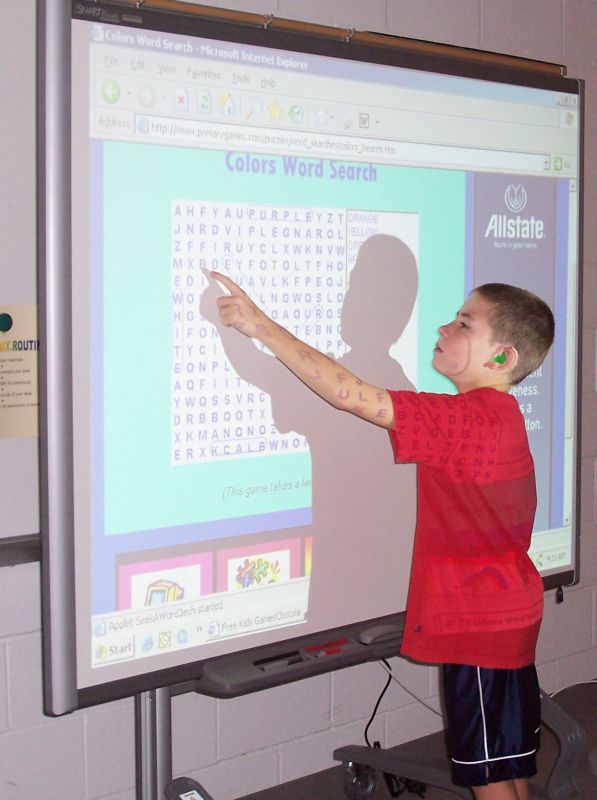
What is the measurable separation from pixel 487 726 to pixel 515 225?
948 millimetres

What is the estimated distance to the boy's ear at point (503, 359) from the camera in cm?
157

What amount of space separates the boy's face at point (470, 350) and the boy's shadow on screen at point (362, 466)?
81 mm

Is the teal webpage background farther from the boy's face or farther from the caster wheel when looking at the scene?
the caster wheel

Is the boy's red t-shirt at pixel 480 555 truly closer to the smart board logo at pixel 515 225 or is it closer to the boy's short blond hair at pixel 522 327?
the boy's short blond hair at pixel 522 327

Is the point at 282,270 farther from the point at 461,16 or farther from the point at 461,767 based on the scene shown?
the point at 461,16

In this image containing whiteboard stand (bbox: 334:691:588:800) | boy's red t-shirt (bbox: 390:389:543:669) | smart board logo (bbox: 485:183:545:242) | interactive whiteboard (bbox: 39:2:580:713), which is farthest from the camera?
whiteboard stand (bbox: 334:691:588:800)

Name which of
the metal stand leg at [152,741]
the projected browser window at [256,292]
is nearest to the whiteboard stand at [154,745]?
the metal stand leg at [152,741]

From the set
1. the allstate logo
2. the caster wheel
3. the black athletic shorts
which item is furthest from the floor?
the allstate logo

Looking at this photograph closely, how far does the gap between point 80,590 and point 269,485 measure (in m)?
0.36

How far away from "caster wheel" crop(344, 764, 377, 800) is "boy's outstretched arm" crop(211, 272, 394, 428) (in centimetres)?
99

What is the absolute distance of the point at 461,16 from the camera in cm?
219

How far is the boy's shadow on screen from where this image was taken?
1613mm

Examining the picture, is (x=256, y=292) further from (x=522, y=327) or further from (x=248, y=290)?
(x=522, y=327)

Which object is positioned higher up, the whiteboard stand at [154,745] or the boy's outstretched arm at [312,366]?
the boy's outstretched arm at [312,366]
